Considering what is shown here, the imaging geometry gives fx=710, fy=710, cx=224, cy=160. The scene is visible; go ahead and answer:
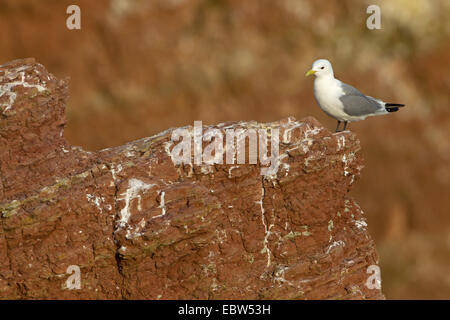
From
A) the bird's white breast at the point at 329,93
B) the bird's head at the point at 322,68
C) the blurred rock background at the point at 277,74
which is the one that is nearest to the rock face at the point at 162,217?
the bird's white breast at the point at 329,93

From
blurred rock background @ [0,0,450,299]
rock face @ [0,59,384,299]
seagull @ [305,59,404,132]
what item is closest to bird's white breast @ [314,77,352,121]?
seagull @ [305,59,404,132]

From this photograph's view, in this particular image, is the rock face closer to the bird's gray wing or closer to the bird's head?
the bird's gray wing

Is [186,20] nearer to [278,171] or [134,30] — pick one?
[134,30]

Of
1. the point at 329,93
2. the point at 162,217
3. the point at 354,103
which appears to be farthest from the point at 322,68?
the point at 162,217

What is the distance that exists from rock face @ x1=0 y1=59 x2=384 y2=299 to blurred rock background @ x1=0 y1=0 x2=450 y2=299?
12.7 m

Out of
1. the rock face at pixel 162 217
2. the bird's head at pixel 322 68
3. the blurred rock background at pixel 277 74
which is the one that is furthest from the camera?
the blurred rock background at pixel 277 74

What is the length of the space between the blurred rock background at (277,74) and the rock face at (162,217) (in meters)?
12.7

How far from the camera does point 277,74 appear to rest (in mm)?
24359

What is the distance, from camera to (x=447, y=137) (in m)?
24.2

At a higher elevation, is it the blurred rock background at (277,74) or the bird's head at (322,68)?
the blurred rock background at (277,74)

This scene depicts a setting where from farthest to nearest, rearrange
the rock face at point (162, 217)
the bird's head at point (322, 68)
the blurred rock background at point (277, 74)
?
the blurred rock background at point (277, 74) → the bird's head at point (322, 68) → the rock face at point (162, 217)

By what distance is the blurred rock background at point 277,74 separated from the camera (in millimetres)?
23688

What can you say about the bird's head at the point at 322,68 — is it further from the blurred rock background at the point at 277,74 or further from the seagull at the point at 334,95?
the blurred rock background at the point at 277,74

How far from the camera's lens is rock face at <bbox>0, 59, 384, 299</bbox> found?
9625 millimetres
